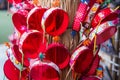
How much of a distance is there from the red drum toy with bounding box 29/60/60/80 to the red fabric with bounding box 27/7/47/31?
172 mm

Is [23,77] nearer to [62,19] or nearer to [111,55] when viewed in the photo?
[62,19]

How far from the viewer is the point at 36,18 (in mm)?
1023

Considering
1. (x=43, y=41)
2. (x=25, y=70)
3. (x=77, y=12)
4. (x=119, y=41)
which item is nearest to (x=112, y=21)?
(x=77, y=12)

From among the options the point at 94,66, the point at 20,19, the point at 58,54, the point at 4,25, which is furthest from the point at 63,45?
the point at 4,25

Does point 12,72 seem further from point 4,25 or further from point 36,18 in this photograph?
point 4,25

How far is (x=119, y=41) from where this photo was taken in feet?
7.00

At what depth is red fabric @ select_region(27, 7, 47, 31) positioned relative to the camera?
3.31 ft

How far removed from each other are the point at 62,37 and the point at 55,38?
1.7 inches

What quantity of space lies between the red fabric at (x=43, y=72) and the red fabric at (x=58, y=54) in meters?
0.05

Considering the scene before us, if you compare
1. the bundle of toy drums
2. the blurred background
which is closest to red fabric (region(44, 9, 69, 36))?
the bundle of toy drums

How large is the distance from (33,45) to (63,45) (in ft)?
0.38

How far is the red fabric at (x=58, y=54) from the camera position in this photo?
0.96 m

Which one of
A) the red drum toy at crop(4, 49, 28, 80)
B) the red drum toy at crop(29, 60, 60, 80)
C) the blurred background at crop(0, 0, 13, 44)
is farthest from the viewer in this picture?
the blurred background at crop(0, 0, 13, 44)

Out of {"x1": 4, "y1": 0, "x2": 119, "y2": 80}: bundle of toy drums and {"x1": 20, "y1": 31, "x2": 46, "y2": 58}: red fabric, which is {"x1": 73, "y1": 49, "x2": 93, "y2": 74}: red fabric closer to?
{"x1": 4, "y1": 0, "x2": 119, "y2": 80}: bundle of toy drums
